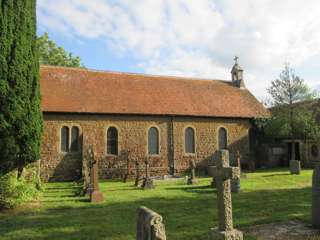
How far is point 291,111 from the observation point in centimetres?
2489

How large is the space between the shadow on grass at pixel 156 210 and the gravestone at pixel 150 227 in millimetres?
2749

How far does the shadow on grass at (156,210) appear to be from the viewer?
309 inches

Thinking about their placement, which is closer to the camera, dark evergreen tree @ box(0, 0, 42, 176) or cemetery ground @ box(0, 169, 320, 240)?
cemetery ground @ box(0, 169, 320, 240)

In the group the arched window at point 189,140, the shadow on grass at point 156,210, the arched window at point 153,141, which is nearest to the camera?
the shadow on grass at point 156,210

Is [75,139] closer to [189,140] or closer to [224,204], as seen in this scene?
[189,140]

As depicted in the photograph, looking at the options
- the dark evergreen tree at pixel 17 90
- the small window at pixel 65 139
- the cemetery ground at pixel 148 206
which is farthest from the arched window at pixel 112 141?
the dark evergreen tree at pixel 17 90

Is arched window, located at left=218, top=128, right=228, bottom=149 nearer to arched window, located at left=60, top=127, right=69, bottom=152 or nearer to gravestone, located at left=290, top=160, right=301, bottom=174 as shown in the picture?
gravestone, located at left=290, top=160, right=301, bottom=174

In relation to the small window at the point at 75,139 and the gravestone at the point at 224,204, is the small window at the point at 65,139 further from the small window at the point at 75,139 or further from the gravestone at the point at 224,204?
the gravestone at the point at 224,204

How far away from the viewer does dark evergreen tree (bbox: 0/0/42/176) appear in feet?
35.5

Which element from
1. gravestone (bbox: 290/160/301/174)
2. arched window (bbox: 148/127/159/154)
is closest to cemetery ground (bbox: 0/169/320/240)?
gravestone (bbox: 290/160/301/174)

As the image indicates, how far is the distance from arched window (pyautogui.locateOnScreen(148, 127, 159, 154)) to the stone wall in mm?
298

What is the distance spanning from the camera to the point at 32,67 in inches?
488

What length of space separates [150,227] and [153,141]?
1897cm

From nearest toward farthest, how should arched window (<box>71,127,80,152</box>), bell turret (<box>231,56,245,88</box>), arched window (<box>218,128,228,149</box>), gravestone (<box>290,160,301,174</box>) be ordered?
gravestone (<box>290,160,301,174</box>)
arched window (<box>71,127,80,152</box>)
arched window (<box>218,128,228,149</box>)
bell turret (<box>231,56,245,88</box>)
